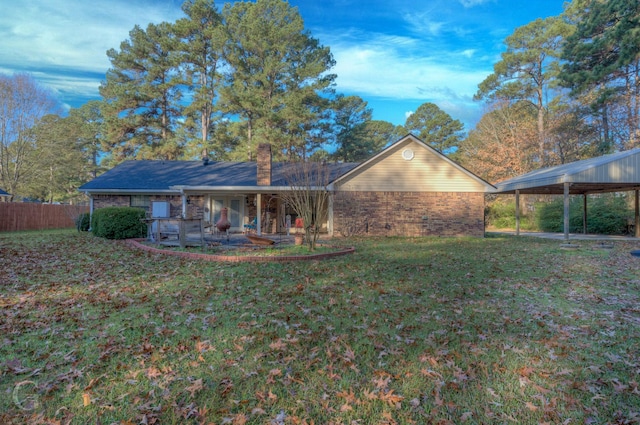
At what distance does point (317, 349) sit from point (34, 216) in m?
24.5

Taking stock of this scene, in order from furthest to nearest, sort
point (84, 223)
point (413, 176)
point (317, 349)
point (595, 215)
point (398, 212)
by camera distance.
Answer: point (595, 215) < point (84, 223) < point (398, 212) < point (413, 176) < point (317, 349)

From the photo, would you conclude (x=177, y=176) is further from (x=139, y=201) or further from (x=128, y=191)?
(x=128, y=191)

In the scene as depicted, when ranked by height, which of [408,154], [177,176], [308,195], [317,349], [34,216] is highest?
[408,154]

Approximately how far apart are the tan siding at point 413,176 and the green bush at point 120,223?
915 centimetres

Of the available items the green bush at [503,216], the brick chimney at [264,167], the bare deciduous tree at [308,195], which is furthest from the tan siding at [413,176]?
the green bush at [503,216]

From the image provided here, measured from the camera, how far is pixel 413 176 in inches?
653

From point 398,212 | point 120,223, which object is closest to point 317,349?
point 120,223

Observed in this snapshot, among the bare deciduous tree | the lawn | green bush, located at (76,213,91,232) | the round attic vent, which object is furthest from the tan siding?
green bush, located at (76,213,91,232)

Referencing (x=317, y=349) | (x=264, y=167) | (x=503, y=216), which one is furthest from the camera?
(x=503, y=216)

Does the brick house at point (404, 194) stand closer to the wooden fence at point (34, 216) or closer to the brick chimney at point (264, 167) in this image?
the brick chimney at point (264, 167)

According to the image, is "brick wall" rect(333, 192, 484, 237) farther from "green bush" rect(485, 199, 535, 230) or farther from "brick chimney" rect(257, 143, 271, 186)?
"green bush" rect(485, 199, 535, 230)

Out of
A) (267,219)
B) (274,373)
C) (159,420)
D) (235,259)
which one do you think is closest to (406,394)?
(274,373)

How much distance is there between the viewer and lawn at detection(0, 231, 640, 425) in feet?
8.30

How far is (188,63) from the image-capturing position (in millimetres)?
28734
